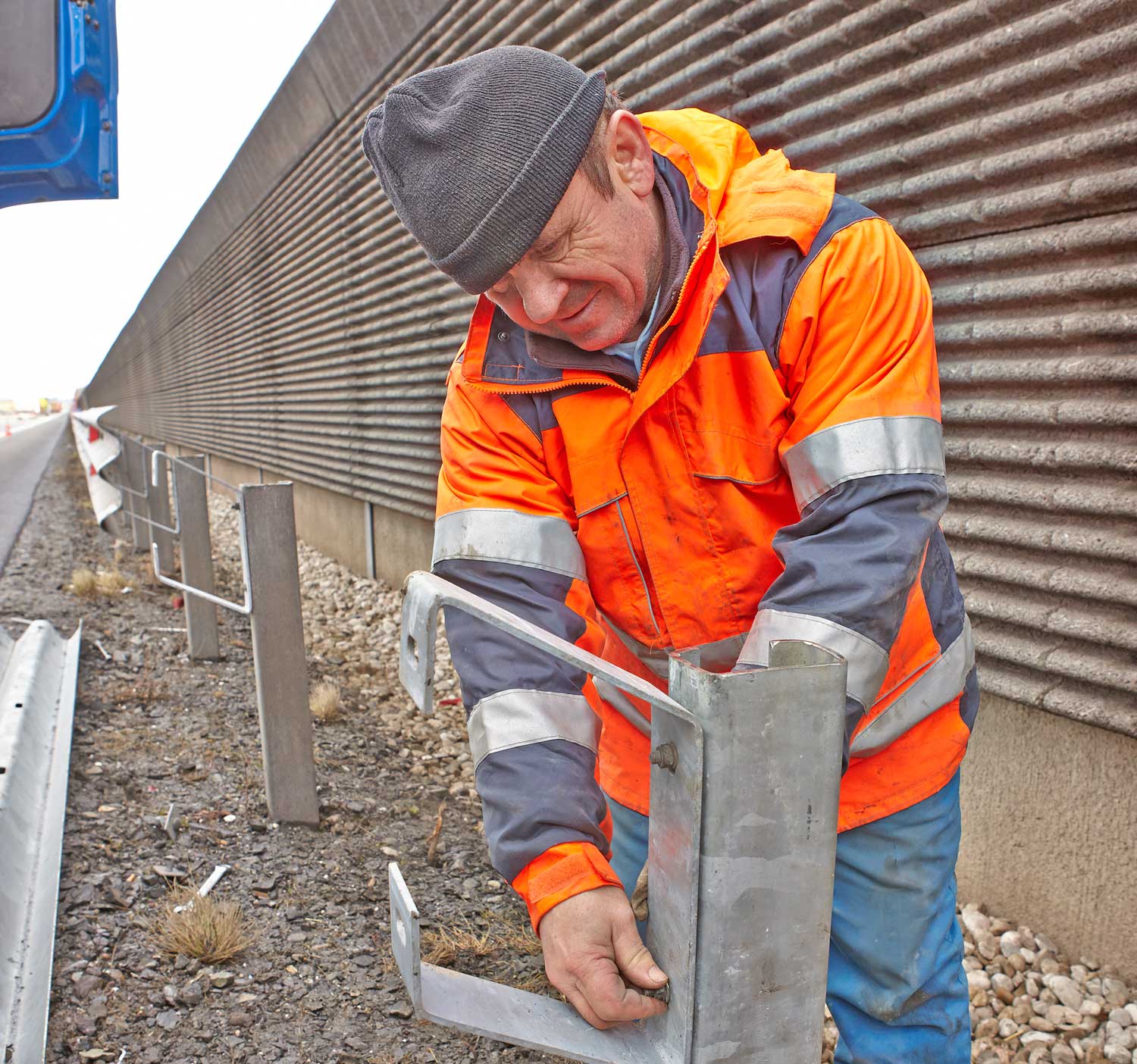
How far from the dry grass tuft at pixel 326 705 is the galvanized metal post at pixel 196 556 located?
1.12 meters

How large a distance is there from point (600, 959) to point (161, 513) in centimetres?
719

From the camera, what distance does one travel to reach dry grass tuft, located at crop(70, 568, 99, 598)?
7477mm

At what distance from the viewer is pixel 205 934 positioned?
2.77 metres

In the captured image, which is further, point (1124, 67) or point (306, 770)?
point (306, 770)

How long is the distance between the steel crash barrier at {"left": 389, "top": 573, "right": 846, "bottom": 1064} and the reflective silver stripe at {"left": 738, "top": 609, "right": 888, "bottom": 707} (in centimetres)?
17

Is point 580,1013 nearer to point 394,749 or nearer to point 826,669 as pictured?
point 826,669

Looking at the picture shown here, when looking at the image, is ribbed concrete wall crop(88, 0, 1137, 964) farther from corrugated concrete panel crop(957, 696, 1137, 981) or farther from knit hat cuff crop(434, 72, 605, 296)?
knit hat cuff crop(434, 72, 605, 296)

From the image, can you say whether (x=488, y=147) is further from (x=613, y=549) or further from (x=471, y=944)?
(x=471, y=944)

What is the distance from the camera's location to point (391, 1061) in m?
2.39

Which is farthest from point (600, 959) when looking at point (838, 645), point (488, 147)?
point (488, 147)

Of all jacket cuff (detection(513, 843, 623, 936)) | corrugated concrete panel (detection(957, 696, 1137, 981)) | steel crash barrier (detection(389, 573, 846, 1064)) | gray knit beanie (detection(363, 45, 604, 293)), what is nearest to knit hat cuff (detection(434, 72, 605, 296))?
gray knit beanie (detection(363, 45, 604, 293))

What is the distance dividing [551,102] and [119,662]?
5.32 metres

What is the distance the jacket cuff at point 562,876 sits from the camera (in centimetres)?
132

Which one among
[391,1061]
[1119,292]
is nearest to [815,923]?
[391,1061]
